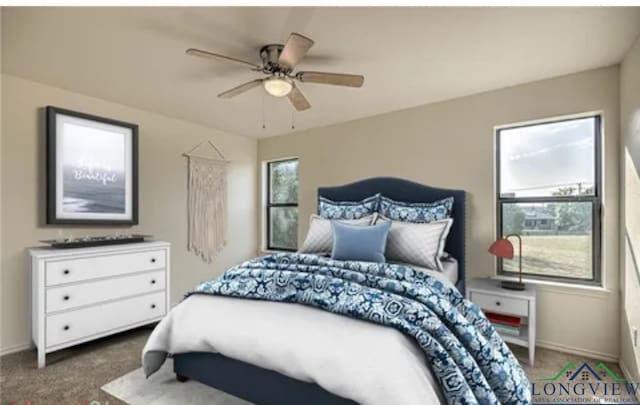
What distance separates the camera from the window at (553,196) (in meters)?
2.65

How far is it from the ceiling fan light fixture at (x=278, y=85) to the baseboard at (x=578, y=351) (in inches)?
117

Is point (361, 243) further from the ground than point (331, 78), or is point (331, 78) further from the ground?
point (331, 78)

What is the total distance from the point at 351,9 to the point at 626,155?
2216 millimetres

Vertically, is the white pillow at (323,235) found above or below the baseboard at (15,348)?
above

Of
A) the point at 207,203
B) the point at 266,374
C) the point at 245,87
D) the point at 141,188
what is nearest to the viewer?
the point at 266,374

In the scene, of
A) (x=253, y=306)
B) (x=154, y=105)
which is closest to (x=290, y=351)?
(x=253, y=306)

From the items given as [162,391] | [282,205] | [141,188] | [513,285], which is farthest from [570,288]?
[141,188]

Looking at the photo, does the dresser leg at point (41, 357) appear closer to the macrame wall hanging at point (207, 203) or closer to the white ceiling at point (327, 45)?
the macrame wall hanging at point (207, 203)

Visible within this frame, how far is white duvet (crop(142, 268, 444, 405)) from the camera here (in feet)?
4.24

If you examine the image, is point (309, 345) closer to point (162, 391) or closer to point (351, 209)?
Result: point (162, 391)

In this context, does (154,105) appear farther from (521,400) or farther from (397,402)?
(521,400)

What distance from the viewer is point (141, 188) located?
350 cm

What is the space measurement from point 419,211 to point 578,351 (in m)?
1.68

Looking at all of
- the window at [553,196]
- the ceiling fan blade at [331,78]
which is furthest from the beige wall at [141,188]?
the window at [553,196]
